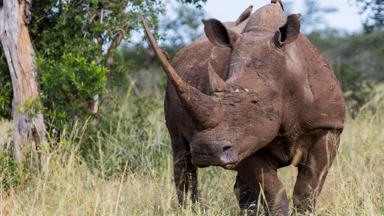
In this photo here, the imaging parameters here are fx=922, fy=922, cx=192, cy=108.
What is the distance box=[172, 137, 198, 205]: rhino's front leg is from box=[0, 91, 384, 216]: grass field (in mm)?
84

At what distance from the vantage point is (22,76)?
→ 798 cm

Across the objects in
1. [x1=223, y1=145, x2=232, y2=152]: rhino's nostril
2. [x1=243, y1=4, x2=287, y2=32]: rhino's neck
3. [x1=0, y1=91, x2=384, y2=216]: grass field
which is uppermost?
[x1=243, y1=4, x2=287, y2=32]: rhino's neck

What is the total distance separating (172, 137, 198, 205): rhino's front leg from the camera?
7.15 m

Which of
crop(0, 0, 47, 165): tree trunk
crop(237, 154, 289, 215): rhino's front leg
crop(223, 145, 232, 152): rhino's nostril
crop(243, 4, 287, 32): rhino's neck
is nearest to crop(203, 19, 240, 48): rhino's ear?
crop(243, 4, 287, 32): rhino's neck

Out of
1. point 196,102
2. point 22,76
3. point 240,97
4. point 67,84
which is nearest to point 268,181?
point 240,97

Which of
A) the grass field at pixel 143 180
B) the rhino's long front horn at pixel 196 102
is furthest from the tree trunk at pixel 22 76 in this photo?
the rhino's long front horn at pixel 196 102

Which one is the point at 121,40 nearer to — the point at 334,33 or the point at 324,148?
the point at 324,148

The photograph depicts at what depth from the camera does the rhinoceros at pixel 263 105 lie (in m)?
5.15

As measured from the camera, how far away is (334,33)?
28.1 metres

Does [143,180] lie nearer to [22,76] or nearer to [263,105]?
[22,76]

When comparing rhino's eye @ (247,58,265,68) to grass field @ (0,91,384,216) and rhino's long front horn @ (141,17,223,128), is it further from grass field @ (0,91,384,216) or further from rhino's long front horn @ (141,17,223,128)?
grass field @ (0,91,384,216)

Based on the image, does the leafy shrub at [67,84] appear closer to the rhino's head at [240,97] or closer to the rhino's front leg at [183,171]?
the rhino's front leg at [183,171]

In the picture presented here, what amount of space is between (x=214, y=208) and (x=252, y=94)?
1.37m

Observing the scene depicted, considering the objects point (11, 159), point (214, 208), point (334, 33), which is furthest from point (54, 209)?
point (334, 33)
